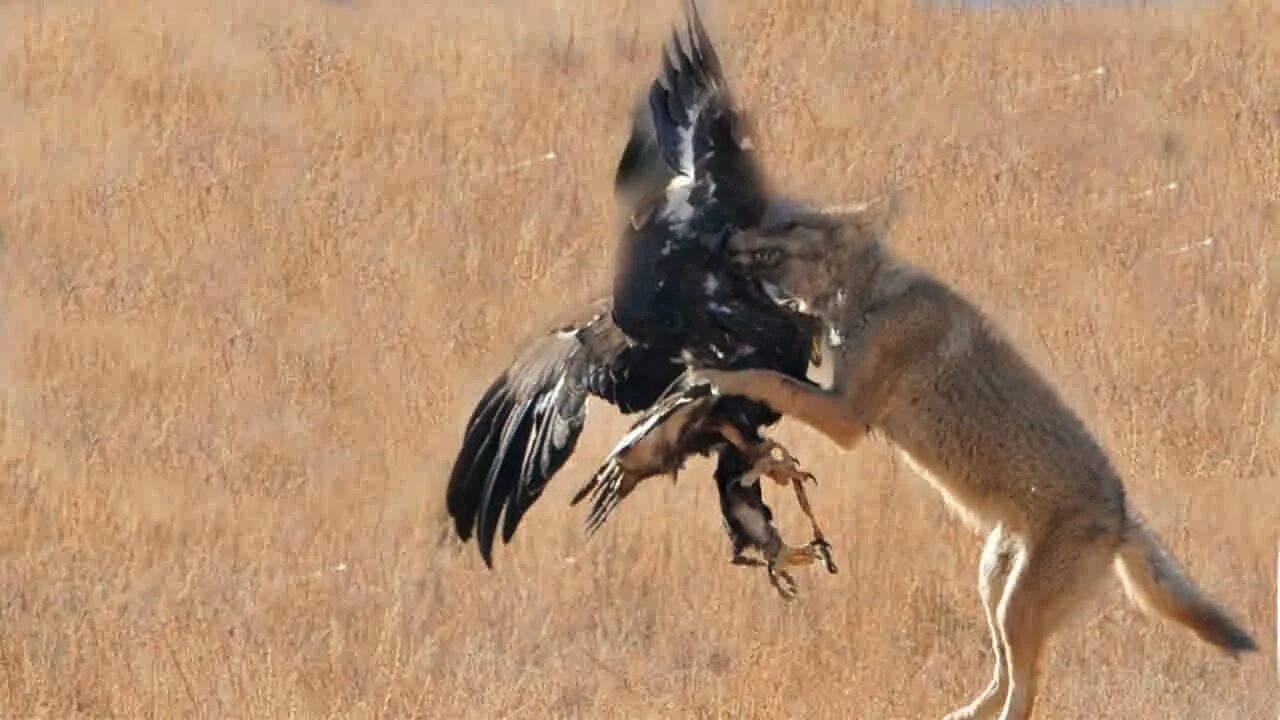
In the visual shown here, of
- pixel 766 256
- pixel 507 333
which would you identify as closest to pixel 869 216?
pixel 766 256

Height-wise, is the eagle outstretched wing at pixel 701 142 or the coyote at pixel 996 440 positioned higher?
the eagle outstretched wing at pixel 701 142

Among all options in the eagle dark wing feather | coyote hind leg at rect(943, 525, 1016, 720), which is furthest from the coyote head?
coyote hind leg at rect(943, 525, 1016, 720)

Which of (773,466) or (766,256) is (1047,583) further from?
(766,256)

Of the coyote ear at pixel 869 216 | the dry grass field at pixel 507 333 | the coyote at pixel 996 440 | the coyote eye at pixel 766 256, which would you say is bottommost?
the dry grass field at pixel 507 333

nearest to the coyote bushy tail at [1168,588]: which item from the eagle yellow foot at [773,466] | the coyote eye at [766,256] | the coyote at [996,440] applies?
the coyote at [996,440]

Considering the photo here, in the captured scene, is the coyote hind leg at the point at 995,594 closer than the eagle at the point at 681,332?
No

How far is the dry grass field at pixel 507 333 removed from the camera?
Result: 29.6ft

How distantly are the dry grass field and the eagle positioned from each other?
906mm

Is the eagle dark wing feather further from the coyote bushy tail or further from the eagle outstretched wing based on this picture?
the coyote bushy tail

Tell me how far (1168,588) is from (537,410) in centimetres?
185

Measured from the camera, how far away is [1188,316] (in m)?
11.4

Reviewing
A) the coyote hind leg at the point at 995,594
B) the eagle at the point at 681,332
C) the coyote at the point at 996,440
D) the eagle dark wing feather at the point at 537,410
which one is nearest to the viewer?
the eagle at the point at 681,332

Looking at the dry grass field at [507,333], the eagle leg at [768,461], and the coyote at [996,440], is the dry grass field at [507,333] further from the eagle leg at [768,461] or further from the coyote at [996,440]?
the eagle leg at [768,461]

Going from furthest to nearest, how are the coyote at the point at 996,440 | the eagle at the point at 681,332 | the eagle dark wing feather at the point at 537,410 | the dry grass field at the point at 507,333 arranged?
the dry grass field at the point at 507,333, the coyote at the point at 996,440, the eagle dark wing feather at the point at 537,410, the eagle at the point at 681,332
